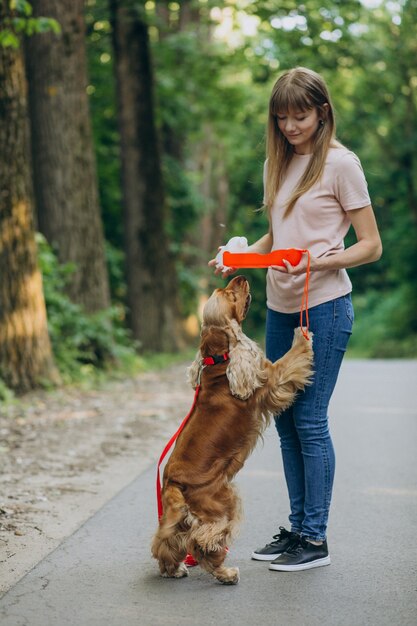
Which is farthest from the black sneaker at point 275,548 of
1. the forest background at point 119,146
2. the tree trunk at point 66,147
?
the tree trunk at point 66,147

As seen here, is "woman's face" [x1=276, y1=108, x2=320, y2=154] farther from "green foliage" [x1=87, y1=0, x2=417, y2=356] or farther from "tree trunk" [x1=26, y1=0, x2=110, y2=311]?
"tree trunk" [x1=26, y1=0, x2=110, y2=311]

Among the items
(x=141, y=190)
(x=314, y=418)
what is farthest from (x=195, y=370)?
(x=141, y=190)

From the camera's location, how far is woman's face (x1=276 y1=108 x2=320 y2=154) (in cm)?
462

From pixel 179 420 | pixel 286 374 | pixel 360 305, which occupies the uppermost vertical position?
pixel 286 374

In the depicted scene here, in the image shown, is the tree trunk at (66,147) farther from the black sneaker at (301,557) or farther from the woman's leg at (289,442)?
the black sneaker at (301,557)

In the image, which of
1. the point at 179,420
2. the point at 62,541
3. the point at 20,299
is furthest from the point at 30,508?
the point at 20,299

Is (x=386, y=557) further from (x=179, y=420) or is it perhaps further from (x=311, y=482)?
(x=179, y=420)

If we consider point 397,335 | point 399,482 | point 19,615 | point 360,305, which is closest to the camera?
point 19,615

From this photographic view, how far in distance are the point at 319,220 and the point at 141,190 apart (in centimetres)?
1357

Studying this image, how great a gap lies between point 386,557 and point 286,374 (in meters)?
1.21

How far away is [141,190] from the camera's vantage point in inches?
707

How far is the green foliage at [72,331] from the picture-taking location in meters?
12.4

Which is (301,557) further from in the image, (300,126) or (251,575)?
(300,126)

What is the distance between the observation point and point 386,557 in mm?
4938
